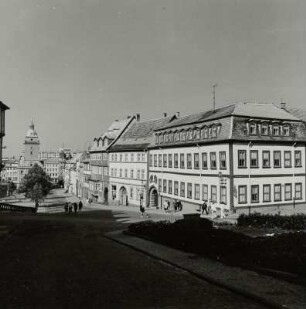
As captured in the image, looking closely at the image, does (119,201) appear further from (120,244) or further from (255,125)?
(120,244)

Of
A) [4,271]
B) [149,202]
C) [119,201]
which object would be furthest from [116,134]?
[4,271]

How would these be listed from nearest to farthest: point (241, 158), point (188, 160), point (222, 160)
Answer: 1. point (241, 158)
2. point (222, 160)
3. point (188, 160)

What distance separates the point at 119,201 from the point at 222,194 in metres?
30.2

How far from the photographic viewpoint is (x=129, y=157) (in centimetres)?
6481

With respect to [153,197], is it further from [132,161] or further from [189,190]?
[189,190]

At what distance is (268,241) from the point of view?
17.7 meters

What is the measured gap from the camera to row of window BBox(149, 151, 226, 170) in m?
41.4

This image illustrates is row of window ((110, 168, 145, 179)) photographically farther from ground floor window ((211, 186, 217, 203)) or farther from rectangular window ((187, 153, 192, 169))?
ground floor window ((211, 186, 217, 203))

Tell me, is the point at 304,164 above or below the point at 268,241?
above

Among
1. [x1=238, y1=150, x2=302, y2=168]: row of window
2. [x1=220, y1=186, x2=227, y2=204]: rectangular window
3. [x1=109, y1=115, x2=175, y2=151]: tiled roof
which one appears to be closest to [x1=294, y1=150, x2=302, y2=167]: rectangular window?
[x1=238, y1=150, x2=302, y2=168]: row of window

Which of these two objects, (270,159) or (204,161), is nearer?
(270,159)

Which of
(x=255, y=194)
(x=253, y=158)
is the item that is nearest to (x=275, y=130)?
(x=253, y=158)

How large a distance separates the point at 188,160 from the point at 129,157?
19.1 metres

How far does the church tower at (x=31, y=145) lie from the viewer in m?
194
